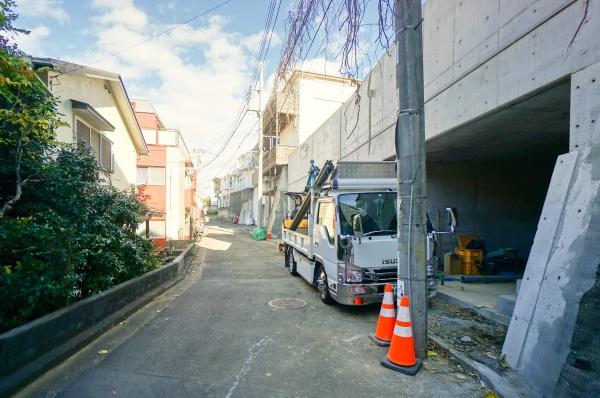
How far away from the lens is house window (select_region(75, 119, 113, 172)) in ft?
29.9

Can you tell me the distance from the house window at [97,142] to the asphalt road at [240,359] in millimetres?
5389

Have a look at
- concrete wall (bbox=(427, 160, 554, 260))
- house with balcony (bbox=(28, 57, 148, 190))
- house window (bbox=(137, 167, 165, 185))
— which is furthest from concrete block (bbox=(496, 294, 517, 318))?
house window (bbox=(137, 167, 165, 185))

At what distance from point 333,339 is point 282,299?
2644mm

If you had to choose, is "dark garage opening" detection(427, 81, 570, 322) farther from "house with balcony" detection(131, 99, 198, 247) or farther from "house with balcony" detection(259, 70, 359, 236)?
"house with balcony" detection(131, 99, 198, 247)

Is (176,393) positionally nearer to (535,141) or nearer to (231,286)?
(231,286)

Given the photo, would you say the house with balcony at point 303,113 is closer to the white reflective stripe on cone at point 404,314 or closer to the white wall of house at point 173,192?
the white wall of house at point 173,192

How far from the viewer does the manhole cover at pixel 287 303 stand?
22.2ft

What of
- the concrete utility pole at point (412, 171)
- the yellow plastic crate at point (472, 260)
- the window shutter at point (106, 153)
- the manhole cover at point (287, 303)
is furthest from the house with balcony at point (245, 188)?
the concrete utility pole at point (412, 171)

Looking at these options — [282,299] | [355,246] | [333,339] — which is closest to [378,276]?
[355,246]

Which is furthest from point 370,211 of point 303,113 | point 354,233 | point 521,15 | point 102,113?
point 303,113

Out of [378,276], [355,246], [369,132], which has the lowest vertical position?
[378,276]

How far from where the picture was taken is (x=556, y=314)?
11.2 feet

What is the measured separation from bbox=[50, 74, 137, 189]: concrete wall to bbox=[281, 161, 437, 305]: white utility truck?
5.02m

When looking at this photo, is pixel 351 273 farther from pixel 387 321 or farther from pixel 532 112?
pixel 532 112
